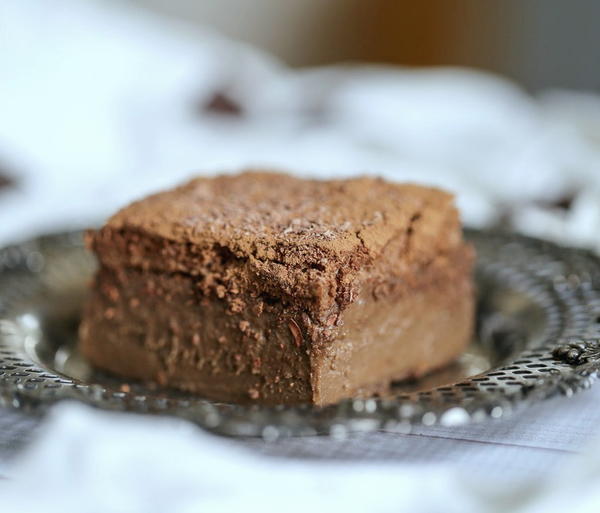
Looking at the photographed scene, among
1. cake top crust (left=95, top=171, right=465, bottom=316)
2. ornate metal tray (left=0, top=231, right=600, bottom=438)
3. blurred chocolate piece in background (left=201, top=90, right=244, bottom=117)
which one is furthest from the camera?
blurred chocolate piece in background (left=201, top=90, right=244, bottom=117)

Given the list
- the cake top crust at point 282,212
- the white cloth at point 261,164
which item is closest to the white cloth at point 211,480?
the white cloth at point 261,164

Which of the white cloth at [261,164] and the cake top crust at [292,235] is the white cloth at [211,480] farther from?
the cake top crust at [292,235]

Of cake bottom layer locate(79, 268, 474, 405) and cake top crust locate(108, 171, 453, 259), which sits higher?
cake top crust locate(108, 171, 453, 259)

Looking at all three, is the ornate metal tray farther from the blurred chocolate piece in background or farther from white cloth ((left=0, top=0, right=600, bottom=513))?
the blurred chocolate piece in background

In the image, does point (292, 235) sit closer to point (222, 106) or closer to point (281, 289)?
point (281, 289)

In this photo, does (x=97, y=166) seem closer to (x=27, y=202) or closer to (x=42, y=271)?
(x=27, y=202)

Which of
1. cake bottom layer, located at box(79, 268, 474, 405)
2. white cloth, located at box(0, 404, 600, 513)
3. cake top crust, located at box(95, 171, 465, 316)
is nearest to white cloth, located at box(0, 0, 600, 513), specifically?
white cloth, located at box(0, 404, 600, 513)

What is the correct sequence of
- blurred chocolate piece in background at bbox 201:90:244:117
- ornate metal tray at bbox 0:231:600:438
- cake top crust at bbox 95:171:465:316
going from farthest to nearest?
blurred chocolate piece in background at bbox 201:90:244:117 < cake top crust at bbox 95:171:465:316 < ornate metal tray at bbox 0:231:600:438
